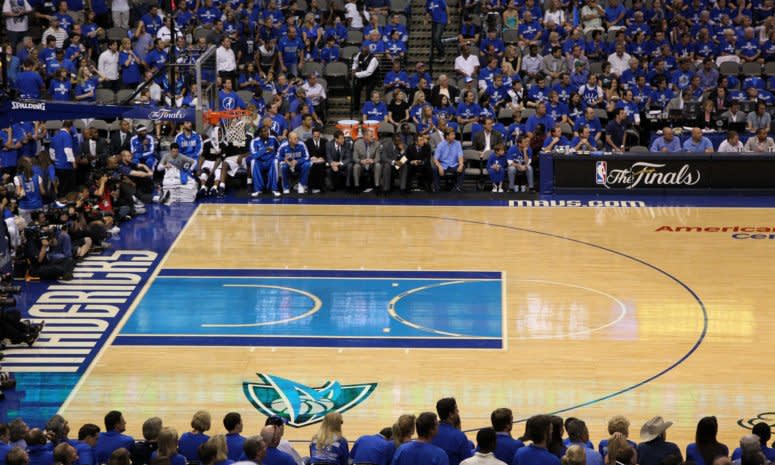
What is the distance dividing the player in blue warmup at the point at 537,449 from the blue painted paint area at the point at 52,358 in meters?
7.29

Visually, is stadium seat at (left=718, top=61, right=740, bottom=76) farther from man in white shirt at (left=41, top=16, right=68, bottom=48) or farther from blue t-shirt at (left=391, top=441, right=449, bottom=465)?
blue t-shirt at (left=391, top=441, right=449, bottom=465)

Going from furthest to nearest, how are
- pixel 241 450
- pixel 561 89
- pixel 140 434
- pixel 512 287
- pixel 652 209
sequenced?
pixel 561 89 < pixel 652 209 < pixel 512 287 < pixel 140 434 < pixel 241 450

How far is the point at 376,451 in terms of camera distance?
11.6 m

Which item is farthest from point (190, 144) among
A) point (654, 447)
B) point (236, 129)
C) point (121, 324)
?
point (654, 447)

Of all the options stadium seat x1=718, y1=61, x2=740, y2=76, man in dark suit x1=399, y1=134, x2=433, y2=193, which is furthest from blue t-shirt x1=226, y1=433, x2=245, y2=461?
stadium seat x1=718, y1=61, x2=740, y2=76

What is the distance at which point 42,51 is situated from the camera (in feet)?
→ 105

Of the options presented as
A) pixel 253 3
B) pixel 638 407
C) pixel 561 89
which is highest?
pixel 253 3

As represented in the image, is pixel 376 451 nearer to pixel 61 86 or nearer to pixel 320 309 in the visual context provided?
pixel 320 309

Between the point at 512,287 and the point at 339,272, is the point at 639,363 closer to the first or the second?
the point at 512,287

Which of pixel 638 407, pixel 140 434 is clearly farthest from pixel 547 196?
pixel 140 434

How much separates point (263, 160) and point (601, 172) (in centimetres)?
746

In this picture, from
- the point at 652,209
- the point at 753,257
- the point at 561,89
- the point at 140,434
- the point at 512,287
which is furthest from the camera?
the point at 561,89

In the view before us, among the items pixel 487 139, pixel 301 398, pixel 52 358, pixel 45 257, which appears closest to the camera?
pixel 301 398

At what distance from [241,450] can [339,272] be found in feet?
35.3
